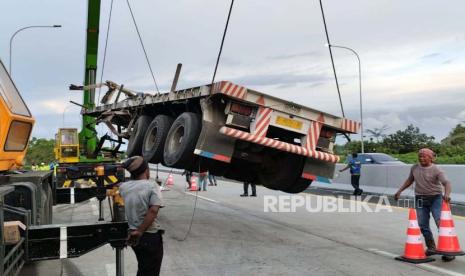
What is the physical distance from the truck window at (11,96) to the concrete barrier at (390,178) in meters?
11.0

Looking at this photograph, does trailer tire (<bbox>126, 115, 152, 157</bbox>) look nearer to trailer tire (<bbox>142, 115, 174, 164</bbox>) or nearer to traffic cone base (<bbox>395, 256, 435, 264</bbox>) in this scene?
trailer tire (<bbox>142, 115, 174, 164</bbox>)

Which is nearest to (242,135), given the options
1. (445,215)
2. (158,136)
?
(158,136)

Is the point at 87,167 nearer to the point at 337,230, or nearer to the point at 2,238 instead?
the point at 337,230

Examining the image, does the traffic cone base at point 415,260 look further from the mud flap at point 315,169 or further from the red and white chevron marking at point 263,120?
the red and white chevron marking at point 263,120

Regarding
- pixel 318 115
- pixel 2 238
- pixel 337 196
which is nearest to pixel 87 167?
pixel 318 115

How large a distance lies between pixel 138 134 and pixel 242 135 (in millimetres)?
3529

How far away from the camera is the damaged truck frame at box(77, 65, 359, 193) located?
26.8ft

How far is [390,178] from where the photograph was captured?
58.0 ft

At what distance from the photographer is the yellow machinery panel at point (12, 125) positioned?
516 centimetres

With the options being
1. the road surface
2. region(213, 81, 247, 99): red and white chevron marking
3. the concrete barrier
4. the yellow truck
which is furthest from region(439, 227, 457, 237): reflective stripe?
the concrete barrier

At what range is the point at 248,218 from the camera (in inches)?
459

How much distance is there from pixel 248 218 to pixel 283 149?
373cm

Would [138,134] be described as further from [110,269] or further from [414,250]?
[414,250]

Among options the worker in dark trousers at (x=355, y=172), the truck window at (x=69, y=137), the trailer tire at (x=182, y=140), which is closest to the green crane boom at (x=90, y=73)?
the truck window at (x=69, y=137)
